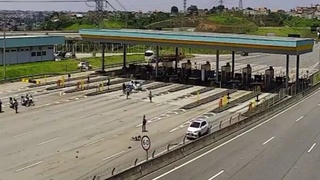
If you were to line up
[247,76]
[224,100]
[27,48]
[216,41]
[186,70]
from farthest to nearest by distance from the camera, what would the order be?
[27,48] < [186,70] < [247,76] < [216,41] < [224,100]

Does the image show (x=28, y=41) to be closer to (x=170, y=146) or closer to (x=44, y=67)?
(x=44, y=67)

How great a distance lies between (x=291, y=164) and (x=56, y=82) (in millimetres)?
37517

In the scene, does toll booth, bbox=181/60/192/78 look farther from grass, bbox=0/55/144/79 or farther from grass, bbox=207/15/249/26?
grass, bbox=207/15/249/26

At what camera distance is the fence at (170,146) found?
2463cm

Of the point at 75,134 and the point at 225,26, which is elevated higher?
the point at 225,26

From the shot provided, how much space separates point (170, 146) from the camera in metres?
31.1

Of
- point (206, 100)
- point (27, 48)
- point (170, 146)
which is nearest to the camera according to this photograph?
point (170, 146)

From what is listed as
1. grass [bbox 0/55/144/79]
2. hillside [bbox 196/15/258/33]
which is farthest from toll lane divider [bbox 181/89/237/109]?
hillside [bbox 196/15/258/33]

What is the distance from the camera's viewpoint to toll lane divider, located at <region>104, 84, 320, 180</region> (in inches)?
922

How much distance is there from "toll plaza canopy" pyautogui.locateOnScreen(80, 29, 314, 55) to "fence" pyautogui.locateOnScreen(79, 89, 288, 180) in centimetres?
473

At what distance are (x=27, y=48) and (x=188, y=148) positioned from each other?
1905 inches

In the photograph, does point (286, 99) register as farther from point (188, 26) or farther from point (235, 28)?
point (188, 26)

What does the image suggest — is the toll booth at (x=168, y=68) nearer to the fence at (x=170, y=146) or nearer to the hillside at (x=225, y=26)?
the fence at (x=170, y=146)

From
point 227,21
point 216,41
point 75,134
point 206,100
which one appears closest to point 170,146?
point 75,134
